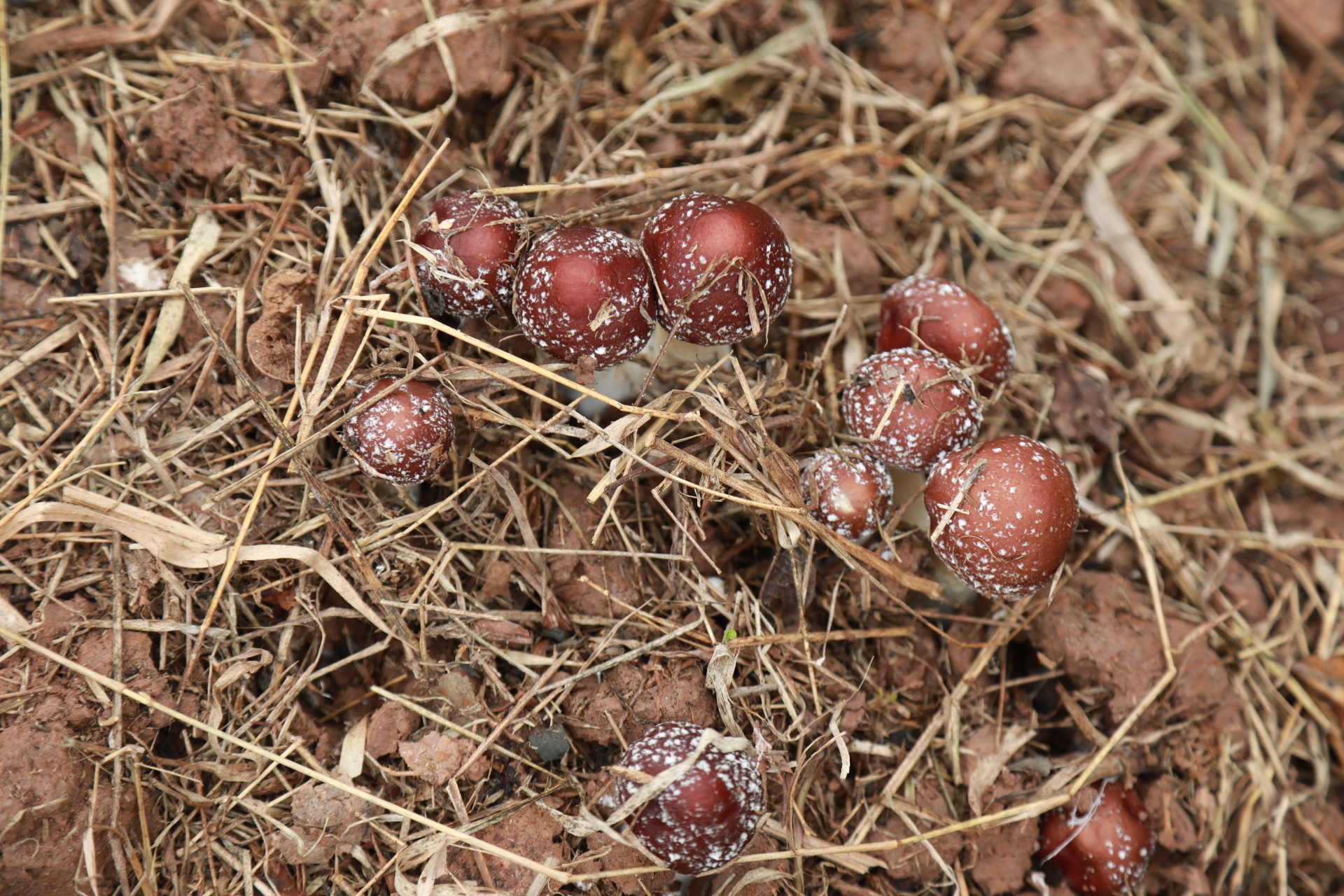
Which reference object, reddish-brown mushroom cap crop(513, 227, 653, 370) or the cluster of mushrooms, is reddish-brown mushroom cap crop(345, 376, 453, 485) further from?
reddish-brown mushroom cap crop(513, 227, 653, 370)

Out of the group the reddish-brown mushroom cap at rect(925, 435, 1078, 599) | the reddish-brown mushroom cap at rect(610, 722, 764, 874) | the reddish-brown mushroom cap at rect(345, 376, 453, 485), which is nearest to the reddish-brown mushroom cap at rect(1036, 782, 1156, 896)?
the reddish-brown mushroom cap at rect(925, 435, 1078, 599)

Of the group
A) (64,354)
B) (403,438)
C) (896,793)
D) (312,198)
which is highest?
(312,198)

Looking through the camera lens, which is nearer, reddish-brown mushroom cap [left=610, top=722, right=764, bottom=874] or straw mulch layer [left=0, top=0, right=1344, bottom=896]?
reddish-brown mushroom cap [left=610, top=722, right=764, bottom=874]

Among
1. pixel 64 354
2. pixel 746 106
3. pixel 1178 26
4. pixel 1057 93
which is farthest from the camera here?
pixel 1178 26

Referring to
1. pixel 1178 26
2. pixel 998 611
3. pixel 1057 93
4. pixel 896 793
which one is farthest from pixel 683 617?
pixel 1178 26

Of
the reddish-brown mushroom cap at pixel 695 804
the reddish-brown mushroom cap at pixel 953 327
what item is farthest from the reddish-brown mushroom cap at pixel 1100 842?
the reddish-brown mushroom cap at pixel 953 327

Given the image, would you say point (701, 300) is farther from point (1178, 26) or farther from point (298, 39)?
point (1178, 26)
